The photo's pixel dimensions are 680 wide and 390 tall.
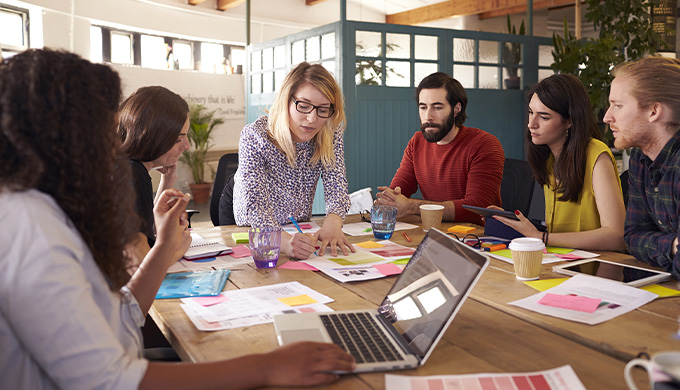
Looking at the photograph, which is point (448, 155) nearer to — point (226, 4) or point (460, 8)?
point (460, 8)

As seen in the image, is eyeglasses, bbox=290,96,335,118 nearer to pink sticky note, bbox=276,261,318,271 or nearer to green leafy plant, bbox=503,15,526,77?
pink sticky note, bbox=276,261,318,271

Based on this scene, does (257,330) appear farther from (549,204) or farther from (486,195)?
(486,195)

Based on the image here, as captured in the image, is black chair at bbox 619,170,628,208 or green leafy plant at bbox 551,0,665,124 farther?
green leafy plant at bbox 551,0,665,124

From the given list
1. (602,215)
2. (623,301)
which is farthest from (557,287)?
(602,215)

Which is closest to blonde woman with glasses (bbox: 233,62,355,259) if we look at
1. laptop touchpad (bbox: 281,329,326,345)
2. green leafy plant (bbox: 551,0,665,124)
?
laptop touchpad (bbox: 281,329,326,345)

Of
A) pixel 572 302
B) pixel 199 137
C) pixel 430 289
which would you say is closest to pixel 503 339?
pixel 430 289

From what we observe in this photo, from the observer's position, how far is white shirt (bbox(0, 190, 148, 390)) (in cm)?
77

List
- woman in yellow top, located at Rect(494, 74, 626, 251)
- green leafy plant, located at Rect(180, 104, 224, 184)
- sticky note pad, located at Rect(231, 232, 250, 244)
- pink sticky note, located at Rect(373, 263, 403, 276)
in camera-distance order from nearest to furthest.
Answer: pink sticky note, located at Rect(373, 263, 403, 276)
woman in yellow top, located at Rect(494, 74, 626, 251)
sticky note pad, located at Rect(231, 232, 250, 244)
green leafy plant, located at Rect(180, 104, 224, 184)

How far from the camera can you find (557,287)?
1.49 meters

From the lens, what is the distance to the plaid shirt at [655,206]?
5.66 feet

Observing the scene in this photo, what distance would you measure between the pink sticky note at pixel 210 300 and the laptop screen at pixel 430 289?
418 mm

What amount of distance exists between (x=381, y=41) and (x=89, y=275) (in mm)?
4405

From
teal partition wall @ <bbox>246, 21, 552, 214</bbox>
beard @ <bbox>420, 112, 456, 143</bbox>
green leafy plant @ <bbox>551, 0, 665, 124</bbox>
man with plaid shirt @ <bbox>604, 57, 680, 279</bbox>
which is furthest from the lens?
green leafy plant @ <bbox>551, 0, 665, 124</bbox>

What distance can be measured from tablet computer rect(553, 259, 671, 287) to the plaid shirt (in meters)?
0.08
